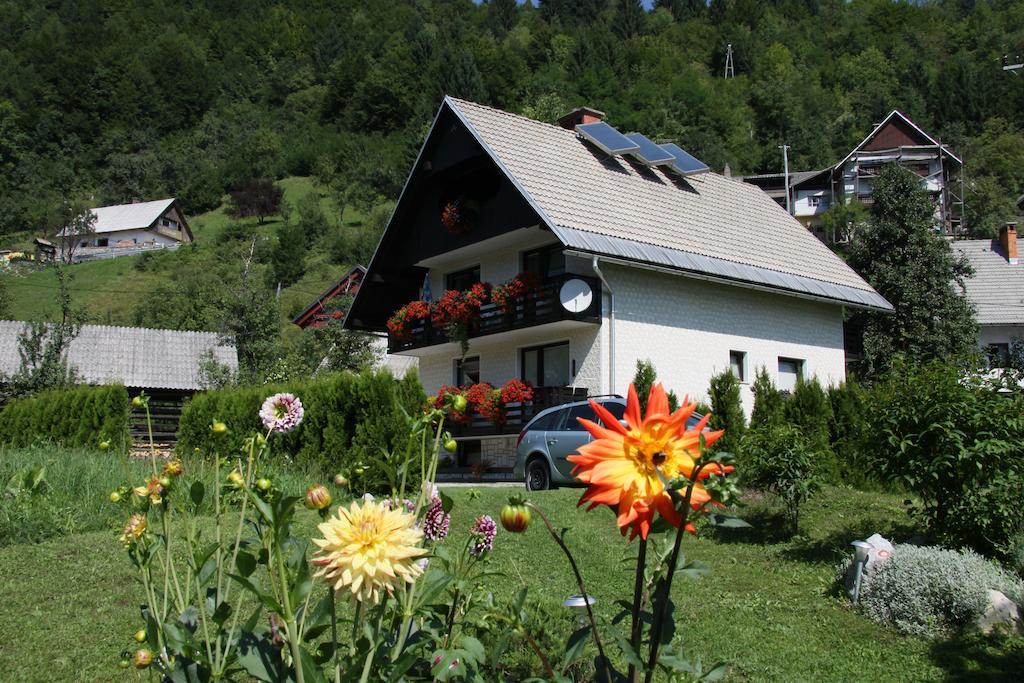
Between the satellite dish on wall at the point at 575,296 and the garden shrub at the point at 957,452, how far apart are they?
11.5m

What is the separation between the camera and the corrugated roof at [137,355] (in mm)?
32469

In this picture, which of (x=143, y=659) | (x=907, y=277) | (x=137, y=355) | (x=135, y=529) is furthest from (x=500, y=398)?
(x=143, y=659)

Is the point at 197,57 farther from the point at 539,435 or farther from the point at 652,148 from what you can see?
the point at 539,435

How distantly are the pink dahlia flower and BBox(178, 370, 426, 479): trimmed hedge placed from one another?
10.1m

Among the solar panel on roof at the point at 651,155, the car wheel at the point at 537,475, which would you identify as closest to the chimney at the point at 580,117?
the solar panel on roof at the point at 651,155

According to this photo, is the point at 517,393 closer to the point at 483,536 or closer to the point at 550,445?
the point at 550,445

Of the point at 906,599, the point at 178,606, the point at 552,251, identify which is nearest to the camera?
the point at 178,606

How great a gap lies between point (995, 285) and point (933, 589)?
4034 cm

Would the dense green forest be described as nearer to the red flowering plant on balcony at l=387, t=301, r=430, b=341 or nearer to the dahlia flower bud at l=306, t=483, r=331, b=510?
the red flowering plant on balcony at l=387, t=301, r=430, b=341

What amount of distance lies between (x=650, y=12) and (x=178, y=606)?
Answer: 125583 mm

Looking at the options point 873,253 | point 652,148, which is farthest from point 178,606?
point 873,253

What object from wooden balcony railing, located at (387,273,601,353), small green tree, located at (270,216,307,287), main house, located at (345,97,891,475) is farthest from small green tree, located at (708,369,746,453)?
small green tree, located at (270,216,307,287)

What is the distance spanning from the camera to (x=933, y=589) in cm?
695

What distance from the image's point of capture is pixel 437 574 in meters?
2.67
